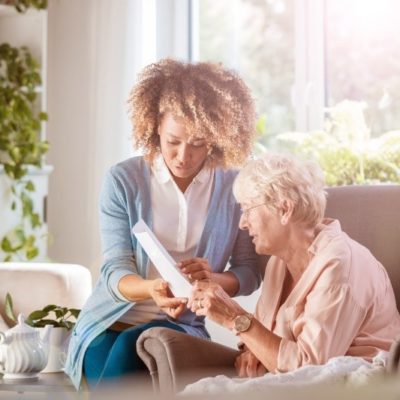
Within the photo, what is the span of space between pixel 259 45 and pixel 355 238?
163cm

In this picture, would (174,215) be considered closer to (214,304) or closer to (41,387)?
(214,304)

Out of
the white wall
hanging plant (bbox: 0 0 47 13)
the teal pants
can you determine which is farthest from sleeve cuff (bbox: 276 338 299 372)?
hanging plant (bbox: 0 0 47 13)

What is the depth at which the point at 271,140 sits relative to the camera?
137 inches

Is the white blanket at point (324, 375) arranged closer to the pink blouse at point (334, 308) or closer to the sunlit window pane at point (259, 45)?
the pink blouse at point (334, 308)

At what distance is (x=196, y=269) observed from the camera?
1979mm

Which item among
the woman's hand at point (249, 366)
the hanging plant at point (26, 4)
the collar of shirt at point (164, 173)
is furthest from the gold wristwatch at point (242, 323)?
the hanging plant at point (26, 4)

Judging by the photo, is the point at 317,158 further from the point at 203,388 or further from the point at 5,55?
the point at 203,388

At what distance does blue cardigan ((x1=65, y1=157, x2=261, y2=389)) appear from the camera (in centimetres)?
205

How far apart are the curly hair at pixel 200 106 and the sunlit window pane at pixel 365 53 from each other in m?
1.40

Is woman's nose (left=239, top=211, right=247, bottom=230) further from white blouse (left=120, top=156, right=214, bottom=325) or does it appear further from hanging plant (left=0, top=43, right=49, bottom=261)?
hanging plant (left=0, top=43, right=49, bottom=261)

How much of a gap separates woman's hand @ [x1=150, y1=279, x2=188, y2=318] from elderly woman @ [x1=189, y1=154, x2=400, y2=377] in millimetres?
41

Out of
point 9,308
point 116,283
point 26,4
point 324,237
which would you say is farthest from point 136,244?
point 26,4

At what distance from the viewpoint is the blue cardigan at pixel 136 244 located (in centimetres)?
205

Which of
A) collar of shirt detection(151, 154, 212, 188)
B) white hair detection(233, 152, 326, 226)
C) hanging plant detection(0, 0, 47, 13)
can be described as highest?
hanging plant detection(0, 0, 47, 13)
